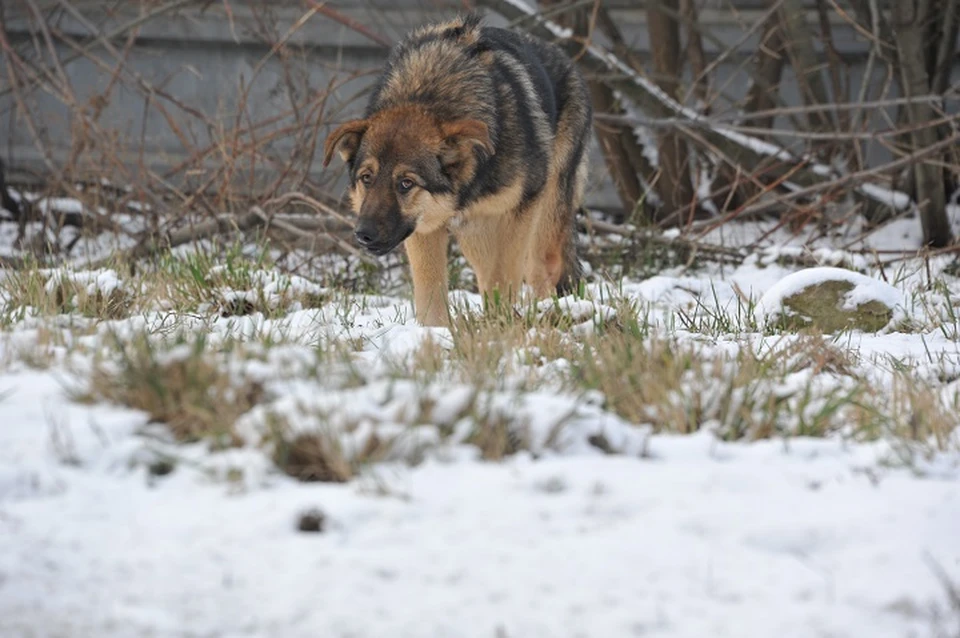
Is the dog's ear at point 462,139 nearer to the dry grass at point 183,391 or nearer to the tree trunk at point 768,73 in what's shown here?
the dry grass at point 183,391

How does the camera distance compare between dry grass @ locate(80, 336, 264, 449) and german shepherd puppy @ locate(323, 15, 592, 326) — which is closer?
dry grass @ locate(80, 336, 264, 449)

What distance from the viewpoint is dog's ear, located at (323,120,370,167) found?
5.59m

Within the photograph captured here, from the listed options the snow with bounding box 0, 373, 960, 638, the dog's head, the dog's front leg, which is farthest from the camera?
the dog's front leg

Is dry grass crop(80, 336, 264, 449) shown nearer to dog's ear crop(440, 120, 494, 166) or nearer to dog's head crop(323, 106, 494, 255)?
dog's head crop(323, 106, 494, 255)

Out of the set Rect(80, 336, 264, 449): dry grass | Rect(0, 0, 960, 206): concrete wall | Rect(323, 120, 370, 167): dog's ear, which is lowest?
Rect(80, 336, 264, 449): dry grass

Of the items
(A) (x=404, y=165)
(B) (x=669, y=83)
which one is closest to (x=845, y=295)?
(A) (x=404, y=165)

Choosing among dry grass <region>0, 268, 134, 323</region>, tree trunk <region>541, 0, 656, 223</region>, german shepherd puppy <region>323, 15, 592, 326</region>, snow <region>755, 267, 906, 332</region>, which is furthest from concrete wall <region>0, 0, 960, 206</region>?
snow <region>755, 267, 906, 332</region>

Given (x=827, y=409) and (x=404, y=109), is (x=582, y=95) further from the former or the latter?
(x=827, y=409)

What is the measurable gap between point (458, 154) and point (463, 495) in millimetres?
3022

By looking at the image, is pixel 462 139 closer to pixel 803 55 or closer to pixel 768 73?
pixel 803 55

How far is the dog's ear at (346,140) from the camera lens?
5587mm

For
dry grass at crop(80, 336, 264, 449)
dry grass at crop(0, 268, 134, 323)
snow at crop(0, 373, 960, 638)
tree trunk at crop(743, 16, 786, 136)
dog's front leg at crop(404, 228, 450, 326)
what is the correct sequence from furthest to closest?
tree trunk at crop(743, 16, 786, 136) → dog's front leg at crop(404, 228, 450, 326) → dry grass at crop(0, 268, 134, 323) → dry grass at crop(80, 336, 264, 449) → snow at crop(0, 373, 960, 638)

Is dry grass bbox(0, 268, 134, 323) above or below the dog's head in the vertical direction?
below

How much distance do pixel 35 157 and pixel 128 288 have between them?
243 inches
